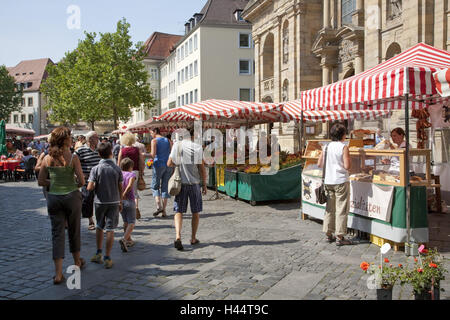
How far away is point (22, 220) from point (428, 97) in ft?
30.0

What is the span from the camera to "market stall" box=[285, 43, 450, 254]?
241 inches

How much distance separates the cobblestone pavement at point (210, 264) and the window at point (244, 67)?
3919 cm

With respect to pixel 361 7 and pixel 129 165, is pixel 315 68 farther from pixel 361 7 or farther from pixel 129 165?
pixel 129 165

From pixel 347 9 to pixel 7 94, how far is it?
69.5 meters

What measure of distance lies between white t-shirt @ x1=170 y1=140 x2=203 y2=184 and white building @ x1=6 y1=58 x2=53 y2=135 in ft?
284

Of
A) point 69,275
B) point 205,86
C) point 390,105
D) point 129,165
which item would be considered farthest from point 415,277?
point 205,86

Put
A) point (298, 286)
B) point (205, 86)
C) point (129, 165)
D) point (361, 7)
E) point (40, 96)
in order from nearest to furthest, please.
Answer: point (298, 286) < point (129, 165) < point (361, 7) < point (205, 86) < point (40, 96)

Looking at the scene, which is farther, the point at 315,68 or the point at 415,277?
the point at 315,68

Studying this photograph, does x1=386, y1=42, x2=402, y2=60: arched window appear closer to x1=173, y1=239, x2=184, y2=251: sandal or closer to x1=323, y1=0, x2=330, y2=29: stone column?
x1=323, y1=0, x2=330, y2=29: stone column

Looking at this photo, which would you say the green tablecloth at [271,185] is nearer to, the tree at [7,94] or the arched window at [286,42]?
the arched window at [286,42]

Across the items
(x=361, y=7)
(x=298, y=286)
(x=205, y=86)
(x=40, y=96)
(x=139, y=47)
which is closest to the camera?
(x=298, y=286)

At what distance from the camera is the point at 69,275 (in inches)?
210

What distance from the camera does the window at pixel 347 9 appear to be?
23.5 meters
